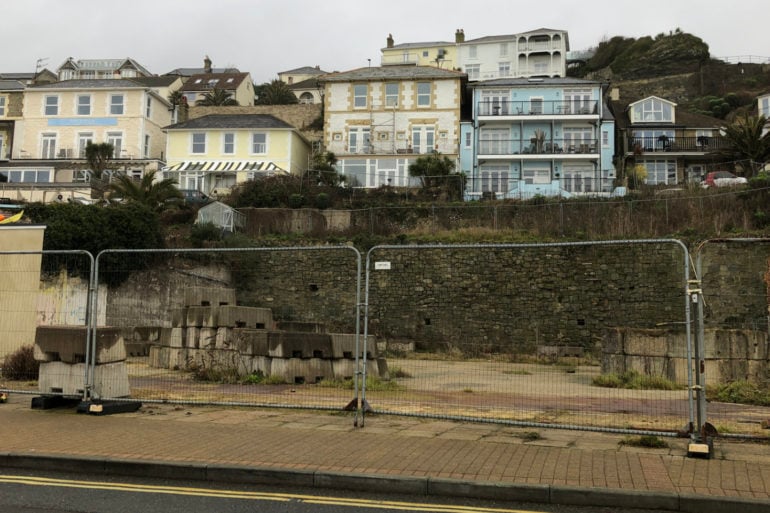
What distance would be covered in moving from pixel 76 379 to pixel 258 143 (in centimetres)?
4320

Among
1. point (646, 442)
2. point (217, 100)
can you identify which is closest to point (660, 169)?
point (217, 100)

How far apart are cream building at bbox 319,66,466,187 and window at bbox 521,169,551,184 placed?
564cm

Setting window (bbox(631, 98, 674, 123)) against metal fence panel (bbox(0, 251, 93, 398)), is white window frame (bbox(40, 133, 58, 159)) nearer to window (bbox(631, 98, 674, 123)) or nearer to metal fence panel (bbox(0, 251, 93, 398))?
metal fence panel (bbox(0, 251, 93, 398))

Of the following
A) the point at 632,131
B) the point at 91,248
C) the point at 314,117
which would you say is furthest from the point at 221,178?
the point at 632,131

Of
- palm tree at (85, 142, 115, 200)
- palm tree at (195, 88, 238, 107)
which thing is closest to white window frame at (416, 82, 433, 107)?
palm tree at (195, 88, 238, 107)

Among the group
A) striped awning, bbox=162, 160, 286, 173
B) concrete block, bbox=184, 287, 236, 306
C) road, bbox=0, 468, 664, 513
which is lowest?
road, bbox=0, 468, 664, 513

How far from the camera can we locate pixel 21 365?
1272 centimetres

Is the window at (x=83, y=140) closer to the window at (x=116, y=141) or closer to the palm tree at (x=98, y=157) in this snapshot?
the window at (x=116, y=141)

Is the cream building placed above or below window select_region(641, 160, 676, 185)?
above

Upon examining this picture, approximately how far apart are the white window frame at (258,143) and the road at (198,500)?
46.4m

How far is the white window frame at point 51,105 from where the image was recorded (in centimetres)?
5562

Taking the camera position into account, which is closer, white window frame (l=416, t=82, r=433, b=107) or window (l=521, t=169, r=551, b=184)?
window (l=521, t=169, r=551, b=184)

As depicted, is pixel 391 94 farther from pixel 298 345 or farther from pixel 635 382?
pixel 635 382

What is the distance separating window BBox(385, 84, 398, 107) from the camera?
2074 inches
